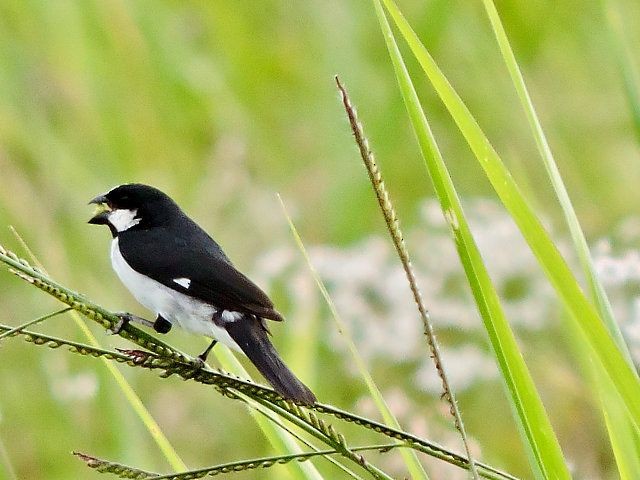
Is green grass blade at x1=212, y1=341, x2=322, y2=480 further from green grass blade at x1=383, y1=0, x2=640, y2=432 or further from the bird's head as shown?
the bird's head

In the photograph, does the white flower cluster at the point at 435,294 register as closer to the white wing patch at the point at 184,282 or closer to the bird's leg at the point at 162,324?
the bird's leg at the point at 162,324

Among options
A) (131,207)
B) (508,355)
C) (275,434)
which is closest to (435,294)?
(131,207)

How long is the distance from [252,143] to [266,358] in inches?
94.6

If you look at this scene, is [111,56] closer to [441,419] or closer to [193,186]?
[193,186]

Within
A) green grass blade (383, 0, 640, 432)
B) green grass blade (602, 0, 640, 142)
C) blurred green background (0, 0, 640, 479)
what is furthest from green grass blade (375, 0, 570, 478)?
blurred green background (0, 0, 640, 479)

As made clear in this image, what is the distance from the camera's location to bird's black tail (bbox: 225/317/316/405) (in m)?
1.41

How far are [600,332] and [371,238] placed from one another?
2377 mm

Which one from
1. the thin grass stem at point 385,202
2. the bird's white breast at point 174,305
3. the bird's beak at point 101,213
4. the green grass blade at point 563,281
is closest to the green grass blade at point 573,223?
the green grass blade at point 563,281

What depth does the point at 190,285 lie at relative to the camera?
188cm

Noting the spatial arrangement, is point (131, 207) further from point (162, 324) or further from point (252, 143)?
point (252, 143)

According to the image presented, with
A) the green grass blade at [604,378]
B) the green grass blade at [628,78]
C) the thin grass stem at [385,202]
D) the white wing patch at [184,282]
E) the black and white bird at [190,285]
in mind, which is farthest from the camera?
the white wing patch at [184,282]

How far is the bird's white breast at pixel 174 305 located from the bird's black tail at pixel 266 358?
0.03m

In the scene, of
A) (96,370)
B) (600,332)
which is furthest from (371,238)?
(600,332)

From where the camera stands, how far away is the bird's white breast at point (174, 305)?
1928 millimetres
